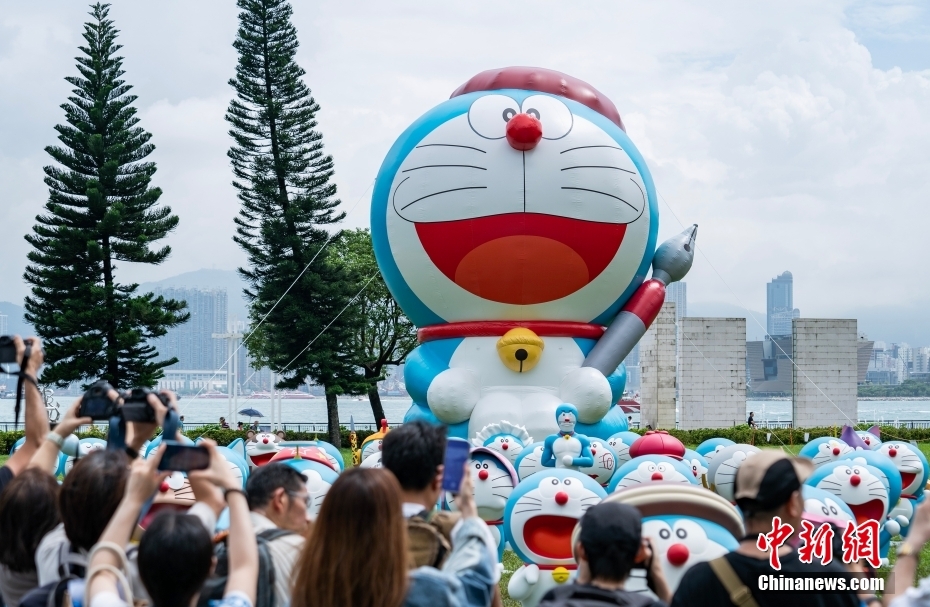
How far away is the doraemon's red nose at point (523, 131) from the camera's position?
404 inches

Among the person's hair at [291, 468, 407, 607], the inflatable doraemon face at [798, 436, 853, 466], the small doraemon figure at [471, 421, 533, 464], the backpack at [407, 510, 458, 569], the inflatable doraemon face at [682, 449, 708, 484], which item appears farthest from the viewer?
the small doraemon figure at [471, 421, 533, 464]

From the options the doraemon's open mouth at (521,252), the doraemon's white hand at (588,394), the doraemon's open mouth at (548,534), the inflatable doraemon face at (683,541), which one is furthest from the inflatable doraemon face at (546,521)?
the doraemon's open mouth at (521,252)

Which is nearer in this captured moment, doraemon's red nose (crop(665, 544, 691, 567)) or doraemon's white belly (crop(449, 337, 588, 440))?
doraemon's red nose (crop(665, 544, 691, 567))

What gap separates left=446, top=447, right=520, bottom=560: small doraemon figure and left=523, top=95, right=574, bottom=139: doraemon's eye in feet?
14.5

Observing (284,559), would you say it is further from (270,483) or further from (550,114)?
(550,114)

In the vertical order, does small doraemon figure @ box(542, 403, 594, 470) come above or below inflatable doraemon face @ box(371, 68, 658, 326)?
below

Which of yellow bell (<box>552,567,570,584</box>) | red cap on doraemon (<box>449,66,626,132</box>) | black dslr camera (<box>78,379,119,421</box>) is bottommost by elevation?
yellow bell (<box>552,567,570,584</box>)

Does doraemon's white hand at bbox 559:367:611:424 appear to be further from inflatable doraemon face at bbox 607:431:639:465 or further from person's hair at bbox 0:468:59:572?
person's hair at bbox 0:468:59:572

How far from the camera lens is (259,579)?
104 inches

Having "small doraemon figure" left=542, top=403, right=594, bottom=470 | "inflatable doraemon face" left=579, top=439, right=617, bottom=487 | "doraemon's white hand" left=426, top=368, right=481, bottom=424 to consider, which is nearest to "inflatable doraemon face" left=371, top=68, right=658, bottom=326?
"doraemon's white hand" left=426, top=368, right=481, bottom=424

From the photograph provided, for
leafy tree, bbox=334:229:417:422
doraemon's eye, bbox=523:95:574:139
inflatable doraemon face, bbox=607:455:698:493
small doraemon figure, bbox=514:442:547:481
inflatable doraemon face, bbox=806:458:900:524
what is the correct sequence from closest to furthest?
inflatable doraemon face, bbox=607:455:698:493, inflatable doraemon face, bbox=806:458:900:524, small doraemon figure, bbox=514:442:547:481, doraemon's eye, bbox=523:95:574:139, leafy tree, bbox=334:229:417:422

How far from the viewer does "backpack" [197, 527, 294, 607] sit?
256cm

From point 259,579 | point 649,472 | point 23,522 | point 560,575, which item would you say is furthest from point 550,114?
point 259,579

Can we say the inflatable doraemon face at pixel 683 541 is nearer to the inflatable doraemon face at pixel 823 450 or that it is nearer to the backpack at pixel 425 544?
the backpack at pixel 425 544
